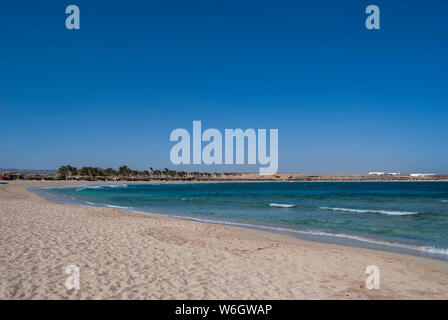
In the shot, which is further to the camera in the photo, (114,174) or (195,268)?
(114,174)

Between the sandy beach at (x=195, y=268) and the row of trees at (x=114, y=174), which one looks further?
the row of trees at (x=114, y=174)

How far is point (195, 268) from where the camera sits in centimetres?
796

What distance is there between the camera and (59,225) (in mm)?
14273

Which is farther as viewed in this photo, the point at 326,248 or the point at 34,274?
the point at 326,248

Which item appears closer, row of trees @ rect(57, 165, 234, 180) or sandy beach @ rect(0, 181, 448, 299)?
sandy beach @ rect(0, 181, 448, 299)

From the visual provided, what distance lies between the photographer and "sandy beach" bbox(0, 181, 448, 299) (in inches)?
247

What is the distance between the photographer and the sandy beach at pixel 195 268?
247 inches
